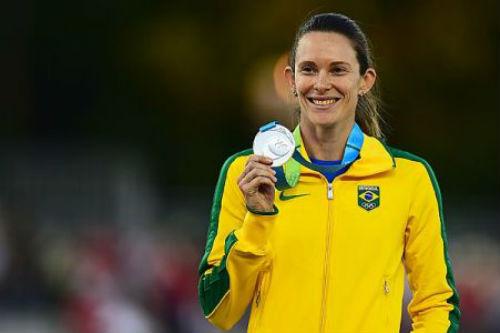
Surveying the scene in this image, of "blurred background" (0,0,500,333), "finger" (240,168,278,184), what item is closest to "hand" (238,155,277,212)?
"finger" (240,168,278,184)

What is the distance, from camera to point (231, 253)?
13.6 feet

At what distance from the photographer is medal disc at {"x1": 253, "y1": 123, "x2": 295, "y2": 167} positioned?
3971 mm

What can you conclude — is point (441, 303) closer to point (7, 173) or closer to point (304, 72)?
point (304, 72)

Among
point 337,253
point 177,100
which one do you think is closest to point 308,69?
point 337,253

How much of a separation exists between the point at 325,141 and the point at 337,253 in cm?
40

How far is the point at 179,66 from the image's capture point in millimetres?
16047

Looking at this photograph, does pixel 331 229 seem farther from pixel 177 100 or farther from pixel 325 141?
pixel 177 100

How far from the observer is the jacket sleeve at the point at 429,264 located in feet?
14.1

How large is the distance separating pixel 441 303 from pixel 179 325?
6.44 metres

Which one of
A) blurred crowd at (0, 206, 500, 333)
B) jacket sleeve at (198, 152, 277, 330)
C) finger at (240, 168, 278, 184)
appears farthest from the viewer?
blurred crowd at (0, 206, 500, 333)

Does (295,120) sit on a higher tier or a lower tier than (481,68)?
higher

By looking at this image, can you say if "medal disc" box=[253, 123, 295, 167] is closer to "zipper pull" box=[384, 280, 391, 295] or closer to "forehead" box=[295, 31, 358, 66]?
"forehead" box=[295, 31, 358, 66]

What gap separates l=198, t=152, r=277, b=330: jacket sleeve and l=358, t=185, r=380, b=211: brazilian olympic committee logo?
0.34m

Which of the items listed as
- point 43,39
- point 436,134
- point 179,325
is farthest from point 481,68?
point 179,325
